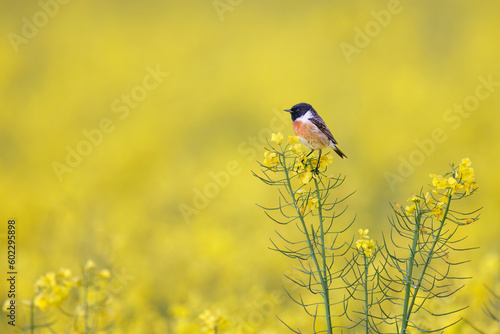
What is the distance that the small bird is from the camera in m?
2.67

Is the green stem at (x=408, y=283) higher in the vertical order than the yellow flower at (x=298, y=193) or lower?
lower

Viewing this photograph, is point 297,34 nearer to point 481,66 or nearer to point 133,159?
point 481,66

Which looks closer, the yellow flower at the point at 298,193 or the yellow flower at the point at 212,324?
the yellow flower at the point at 298,193

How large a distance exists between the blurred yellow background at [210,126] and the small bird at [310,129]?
1279 mm

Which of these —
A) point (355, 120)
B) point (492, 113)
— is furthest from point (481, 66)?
point (355, 120)

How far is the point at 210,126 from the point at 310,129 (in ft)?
38.6

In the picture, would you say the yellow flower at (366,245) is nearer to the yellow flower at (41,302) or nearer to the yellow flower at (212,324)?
the yellow flower at (212,324)

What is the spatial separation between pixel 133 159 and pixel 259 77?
502cm

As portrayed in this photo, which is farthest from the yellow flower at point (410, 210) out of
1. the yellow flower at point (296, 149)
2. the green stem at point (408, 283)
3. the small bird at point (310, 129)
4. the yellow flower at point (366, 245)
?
the small bird at point (310, 129)

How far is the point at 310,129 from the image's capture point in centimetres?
268

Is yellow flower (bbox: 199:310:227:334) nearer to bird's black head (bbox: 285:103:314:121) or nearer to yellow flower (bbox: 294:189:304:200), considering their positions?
yellow flower (bbox: 294:189:304:200)

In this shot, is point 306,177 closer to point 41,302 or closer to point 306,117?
point 306,117

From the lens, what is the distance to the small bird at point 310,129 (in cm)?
267

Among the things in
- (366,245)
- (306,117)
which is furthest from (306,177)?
(306,117)
